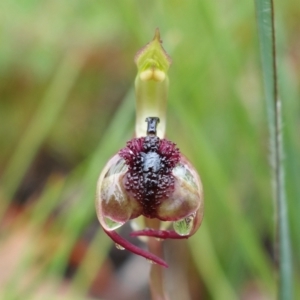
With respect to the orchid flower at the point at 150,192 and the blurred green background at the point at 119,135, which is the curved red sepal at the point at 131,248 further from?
the blurred green background at the point at 119,135

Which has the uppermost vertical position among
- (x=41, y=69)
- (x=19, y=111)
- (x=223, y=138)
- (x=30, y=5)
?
(x=30, y=5)

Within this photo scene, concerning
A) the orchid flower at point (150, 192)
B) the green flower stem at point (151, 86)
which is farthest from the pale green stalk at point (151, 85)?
the orchid flower at point (150, 192)

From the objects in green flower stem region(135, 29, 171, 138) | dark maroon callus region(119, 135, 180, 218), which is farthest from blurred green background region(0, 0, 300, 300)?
dark maroon callus region(119, 135, 180, 218)

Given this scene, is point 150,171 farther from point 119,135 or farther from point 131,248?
point 119,135

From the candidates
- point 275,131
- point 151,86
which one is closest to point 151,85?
point 151,86

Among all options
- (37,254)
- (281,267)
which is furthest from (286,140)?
(37,254)

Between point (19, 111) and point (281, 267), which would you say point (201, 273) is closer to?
point (281, 267)
